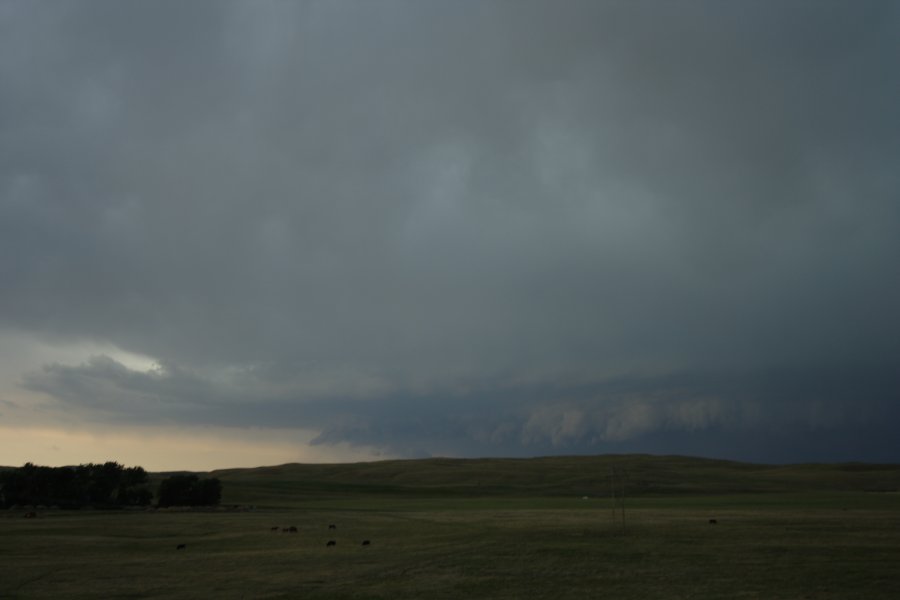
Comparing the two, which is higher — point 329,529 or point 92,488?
point 92,488

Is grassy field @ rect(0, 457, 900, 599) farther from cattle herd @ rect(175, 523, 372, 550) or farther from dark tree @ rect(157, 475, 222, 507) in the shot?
dark tree @ rect(157, 475, 222, 507)

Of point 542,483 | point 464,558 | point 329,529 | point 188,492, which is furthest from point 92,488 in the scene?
point 542,483

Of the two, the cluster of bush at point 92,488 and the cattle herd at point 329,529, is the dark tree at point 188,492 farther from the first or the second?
the cattle herd at point 329,529

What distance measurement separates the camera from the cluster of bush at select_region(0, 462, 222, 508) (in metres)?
89.4

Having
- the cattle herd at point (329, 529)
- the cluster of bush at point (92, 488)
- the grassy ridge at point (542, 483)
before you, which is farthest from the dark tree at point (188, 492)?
the cattle herd at point (329, 529)

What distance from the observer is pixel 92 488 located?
92.6 meters

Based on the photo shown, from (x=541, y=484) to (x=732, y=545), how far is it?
115 m

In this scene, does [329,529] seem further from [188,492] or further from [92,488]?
→ [188,492]

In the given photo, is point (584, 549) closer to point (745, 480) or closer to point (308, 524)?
point (308, 524)

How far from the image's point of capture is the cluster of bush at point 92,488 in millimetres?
89375

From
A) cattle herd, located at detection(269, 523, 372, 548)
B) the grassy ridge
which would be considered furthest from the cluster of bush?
cattle herd, located at detection(269, 523, 372, 548)

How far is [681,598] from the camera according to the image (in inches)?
1122

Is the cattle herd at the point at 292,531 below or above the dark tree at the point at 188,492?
below

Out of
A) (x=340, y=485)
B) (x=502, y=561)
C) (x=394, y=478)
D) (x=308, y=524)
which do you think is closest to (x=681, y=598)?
(x=502, y=561)
